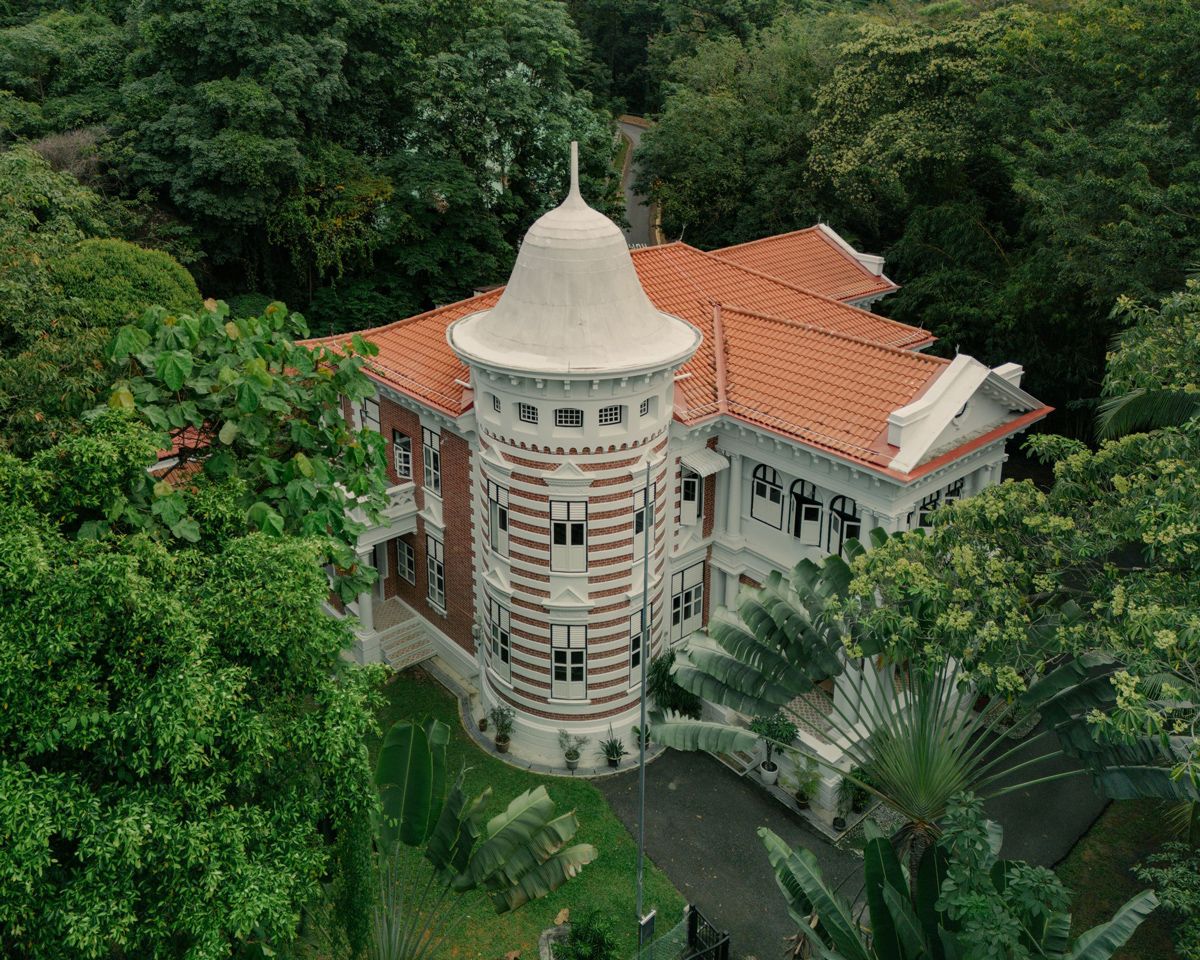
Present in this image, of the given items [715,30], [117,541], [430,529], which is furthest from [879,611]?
[715,30]

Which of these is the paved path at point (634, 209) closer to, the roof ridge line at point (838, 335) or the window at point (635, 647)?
the roof ridge line at point (838, 335)

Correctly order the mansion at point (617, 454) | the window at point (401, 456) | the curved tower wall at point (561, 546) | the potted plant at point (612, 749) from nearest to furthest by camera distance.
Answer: the mansion at point (617, 454) → the curved tower wall at point (561, 546) → the potted plant at point (612, 749) → the window at point (401, 456)

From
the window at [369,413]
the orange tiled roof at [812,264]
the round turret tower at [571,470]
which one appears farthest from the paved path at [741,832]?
the orange tiled roof at [812,264]

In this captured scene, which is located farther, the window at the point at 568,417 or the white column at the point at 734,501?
the white column at the point at 734,501

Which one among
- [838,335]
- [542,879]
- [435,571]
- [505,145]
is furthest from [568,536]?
[505,145]

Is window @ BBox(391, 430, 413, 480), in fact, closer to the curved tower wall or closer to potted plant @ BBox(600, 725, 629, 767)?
the curved tower wall

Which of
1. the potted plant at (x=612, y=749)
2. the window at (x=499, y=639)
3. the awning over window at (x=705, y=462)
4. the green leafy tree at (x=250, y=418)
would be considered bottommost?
the potted plant at (x=612, y=749)

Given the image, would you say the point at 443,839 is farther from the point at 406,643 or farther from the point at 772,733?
the point at 406,643

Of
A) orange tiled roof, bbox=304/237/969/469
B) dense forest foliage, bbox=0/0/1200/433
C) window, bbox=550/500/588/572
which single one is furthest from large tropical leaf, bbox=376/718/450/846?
dense forest foliage, bbox=0/0/1200/433
